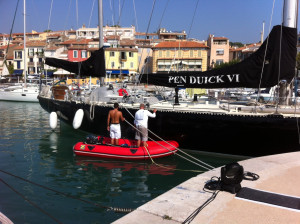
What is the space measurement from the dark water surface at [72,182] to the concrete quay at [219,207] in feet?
1.97

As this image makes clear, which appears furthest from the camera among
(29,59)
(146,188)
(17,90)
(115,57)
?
(29,59)

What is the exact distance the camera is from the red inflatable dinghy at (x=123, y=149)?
412 inches

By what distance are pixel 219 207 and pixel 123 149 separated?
6.37 m

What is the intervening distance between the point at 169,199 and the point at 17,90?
1482 inches

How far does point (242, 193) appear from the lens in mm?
5086

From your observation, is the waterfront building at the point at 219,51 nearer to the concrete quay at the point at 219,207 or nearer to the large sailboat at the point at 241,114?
the large sailboat at the point at 241,114

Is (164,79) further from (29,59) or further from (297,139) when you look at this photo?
(29,59)

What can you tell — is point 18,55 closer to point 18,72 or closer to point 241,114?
point 18,72

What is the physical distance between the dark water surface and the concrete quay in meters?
0.60

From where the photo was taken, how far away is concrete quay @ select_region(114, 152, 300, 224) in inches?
164

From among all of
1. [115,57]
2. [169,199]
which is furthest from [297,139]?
[115,57]

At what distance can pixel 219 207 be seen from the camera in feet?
15.0

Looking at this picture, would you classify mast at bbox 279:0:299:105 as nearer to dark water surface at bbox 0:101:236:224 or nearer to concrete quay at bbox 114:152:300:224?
dark water surface at bbox 0:101:236:224

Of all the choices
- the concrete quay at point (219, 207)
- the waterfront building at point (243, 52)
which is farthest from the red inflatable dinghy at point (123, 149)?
the waterfront building at point (243, 52)
